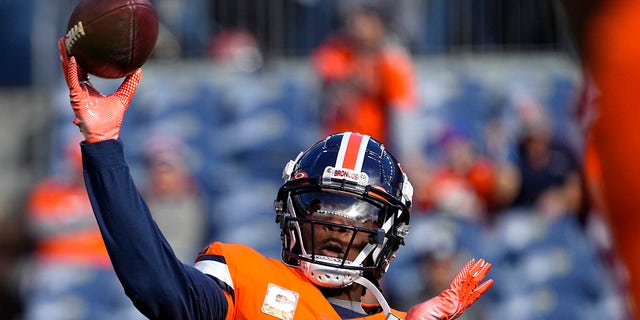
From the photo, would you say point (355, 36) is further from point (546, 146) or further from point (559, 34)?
point (559, 34)

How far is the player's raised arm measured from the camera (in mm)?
2422

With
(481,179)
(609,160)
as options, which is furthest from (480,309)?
(609,160)

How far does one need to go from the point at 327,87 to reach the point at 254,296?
4537mm

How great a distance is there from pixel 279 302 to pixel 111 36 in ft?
2.46

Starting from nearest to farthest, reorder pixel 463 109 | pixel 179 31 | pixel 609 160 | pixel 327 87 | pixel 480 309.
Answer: pixel 609 160 → pixel 480 309 → pixel 327 87 → pixel 463 109 → pixel 179 31

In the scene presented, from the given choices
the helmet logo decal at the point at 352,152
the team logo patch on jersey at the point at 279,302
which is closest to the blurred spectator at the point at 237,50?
the helmet logo decal at the point at 352,152

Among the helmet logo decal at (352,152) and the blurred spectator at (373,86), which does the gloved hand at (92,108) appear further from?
the blurred spectator at (373,86)

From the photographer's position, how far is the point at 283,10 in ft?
28.2

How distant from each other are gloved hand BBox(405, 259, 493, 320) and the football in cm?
93

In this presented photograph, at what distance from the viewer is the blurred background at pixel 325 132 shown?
7172 millimetres

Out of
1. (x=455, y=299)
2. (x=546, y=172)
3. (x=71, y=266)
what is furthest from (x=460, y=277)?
(x=71, y=266)

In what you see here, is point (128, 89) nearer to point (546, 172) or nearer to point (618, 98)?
point (618, 98)

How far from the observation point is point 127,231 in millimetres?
2418

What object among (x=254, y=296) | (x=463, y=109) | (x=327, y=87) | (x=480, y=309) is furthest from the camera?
(x=463, y=109)
